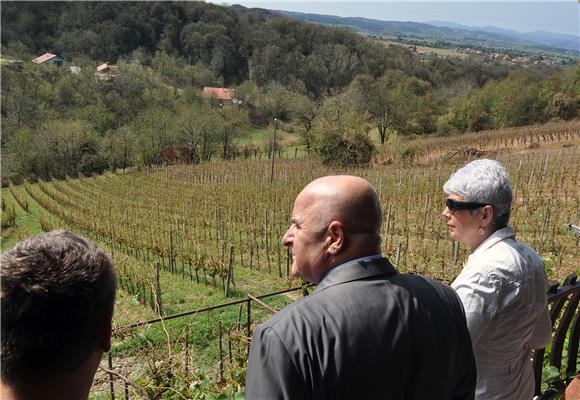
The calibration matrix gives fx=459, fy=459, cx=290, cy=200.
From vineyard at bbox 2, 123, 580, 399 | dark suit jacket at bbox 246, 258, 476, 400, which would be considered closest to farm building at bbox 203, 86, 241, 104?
vineyard at bbox 2, 123, 580, 399

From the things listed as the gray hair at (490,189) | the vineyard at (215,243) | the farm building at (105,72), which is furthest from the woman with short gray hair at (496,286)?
the farm building at (105,72)

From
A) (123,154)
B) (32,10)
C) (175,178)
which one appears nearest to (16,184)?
(123,154)

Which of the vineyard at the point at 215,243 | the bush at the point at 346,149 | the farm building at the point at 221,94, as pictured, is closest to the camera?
the vineyard at the point at 215,243

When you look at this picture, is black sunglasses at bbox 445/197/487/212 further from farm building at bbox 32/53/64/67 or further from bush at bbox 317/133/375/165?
farm building at bbox 32/53/64/67

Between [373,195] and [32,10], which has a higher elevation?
[32,10]

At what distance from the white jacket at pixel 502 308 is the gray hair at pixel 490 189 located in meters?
0.08

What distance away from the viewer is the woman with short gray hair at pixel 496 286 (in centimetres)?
178

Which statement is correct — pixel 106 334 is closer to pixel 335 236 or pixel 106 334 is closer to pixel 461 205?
pixel 335 236

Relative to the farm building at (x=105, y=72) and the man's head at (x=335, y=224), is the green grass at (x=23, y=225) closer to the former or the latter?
the man's head at (x=335, y=224)

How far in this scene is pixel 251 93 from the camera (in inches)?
2233

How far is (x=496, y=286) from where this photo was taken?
177 cm

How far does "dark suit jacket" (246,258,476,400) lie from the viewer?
1073mm

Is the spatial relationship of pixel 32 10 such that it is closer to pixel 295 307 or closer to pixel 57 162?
pixel 57 162

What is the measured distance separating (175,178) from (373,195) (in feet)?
90.0
